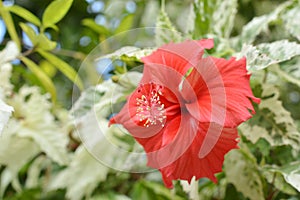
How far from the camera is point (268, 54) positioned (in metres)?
0.42

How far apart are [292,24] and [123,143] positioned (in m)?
0.21

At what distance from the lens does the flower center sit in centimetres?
37

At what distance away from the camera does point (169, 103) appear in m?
0.38

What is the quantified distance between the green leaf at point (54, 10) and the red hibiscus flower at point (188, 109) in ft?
0.42

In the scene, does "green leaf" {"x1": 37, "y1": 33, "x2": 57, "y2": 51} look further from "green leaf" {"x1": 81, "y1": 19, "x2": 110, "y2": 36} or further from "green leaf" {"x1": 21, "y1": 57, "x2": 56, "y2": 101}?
"green leaf" {"x1": 81, "y1": 19, "x2": 110, "y2": 36}

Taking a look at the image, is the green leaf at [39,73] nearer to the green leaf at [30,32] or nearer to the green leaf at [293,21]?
the green leaf at [30,32]

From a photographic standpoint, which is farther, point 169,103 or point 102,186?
point 102,186

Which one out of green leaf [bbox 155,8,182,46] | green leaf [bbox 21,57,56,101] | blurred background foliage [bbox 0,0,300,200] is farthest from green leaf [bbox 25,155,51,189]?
green leaf [bbox 155,8,182,46]

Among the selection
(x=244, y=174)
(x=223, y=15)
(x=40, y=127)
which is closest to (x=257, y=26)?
(x=223, y=15)

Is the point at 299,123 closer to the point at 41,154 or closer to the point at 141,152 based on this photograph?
the point at 141,152

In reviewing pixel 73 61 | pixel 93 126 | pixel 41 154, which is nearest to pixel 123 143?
pixel 93 126

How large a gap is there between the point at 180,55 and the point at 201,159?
83 mm

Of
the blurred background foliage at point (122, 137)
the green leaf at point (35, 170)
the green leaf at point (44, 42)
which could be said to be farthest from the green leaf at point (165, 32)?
the green leaf at point (35, 170)

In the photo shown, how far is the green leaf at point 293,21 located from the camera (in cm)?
48
